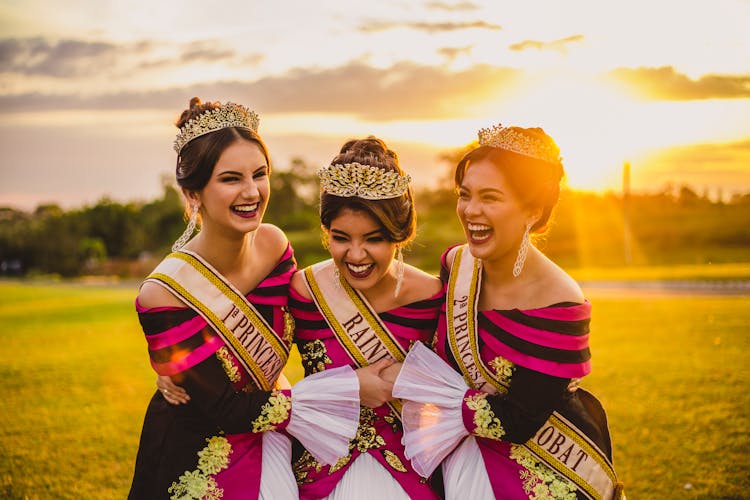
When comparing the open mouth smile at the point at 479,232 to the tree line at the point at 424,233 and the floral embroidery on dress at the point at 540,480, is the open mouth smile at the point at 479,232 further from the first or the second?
the tree line at the point at 424,233

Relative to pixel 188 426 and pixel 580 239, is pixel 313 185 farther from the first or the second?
pixel 188 426

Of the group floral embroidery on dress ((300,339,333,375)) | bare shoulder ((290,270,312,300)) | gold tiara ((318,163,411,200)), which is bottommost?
floral embroidery on dress ((300,339,333,375))

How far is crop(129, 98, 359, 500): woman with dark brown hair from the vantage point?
3.64 metres

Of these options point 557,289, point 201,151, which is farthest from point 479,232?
point 201,151

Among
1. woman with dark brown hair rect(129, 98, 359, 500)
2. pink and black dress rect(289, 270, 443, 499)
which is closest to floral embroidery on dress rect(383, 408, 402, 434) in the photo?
pink and black dress rect(289, 270, 443, 499)

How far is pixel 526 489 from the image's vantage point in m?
3.63

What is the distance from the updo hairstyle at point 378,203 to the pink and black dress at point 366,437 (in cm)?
53

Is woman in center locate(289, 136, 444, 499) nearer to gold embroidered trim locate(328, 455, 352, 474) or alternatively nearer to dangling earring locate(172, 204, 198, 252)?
gold embroidered trim locate(328, 455, 352, 474)

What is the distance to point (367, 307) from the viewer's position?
3928 millimetres

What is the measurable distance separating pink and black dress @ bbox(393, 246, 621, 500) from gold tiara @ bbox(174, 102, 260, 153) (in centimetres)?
169

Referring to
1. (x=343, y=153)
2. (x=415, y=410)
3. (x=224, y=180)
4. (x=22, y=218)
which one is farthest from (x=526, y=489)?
(x=22, y=218)

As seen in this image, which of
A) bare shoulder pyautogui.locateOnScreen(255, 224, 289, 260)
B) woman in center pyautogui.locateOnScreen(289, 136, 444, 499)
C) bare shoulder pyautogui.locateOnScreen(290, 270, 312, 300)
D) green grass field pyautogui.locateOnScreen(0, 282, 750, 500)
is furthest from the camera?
green grass field pyautogui.locateOnScreen(0, 282, 750, 500)

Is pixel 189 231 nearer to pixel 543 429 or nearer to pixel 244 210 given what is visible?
pixel 244 210

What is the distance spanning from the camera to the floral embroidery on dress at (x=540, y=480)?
11.9 ft
